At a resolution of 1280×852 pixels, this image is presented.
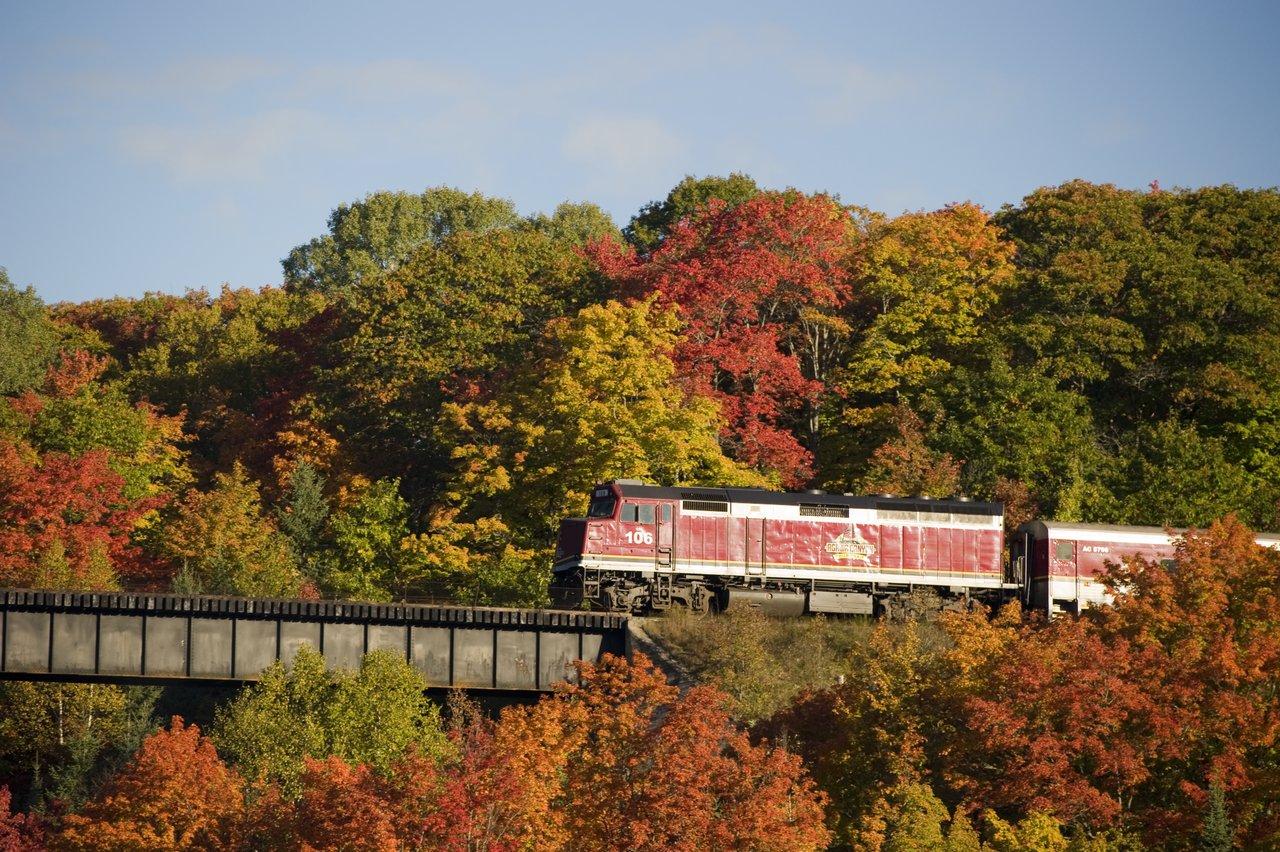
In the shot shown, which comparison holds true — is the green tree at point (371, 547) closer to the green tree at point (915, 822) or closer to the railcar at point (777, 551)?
the railcar at point (777, 551)

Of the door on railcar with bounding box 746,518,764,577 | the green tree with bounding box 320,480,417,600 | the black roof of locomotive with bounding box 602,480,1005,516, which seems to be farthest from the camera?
the green tree with bounding box 320,480,417,600

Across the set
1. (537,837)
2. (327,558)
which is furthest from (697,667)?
(327,558)

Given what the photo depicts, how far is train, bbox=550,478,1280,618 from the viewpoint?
68.0m

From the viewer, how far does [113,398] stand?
95.2 meters

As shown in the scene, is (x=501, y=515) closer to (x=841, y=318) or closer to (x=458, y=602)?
(x=458, y=602)

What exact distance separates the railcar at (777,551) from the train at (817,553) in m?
0.04

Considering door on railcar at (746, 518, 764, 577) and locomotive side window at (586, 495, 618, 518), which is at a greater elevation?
locomotive side window at (586, 495, 618, 518)

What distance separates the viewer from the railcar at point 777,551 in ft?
223

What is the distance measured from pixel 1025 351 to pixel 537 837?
45.8m

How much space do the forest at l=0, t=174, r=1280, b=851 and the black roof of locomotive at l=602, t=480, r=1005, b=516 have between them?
484 centimetres

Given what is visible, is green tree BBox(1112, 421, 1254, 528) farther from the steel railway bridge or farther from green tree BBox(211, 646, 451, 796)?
green tree BBox(211, 646, 451, 796)

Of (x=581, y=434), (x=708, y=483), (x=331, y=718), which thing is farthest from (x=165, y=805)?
(x=708, y=483)

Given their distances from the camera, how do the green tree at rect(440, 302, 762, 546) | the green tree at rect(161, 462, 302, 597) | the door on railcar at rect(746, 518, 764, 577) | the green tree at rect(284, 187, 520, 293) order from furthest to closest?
1. the green tree at rect(284, 187, 520, 293)
2. the green tree at rect(161, 462, 302, 597)
3. the green tree at rect(440, 302, 762, 546)
4. the door on railcar at rect(746, 518, 764, 577)

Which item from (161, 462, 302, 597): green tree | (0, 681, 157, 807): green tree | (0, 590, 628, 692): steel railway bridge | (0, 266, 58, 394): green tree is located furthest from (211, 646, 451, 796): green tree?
(0, 266, 58, 394): green tree
